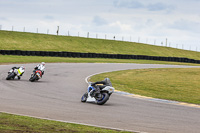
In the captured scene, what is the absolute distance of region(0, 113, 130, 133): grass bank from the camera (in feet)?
26.3

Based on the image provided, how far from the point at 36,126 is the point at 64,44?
61946 millimetres

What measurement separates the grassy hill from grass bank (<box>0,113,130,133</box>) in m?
48.1

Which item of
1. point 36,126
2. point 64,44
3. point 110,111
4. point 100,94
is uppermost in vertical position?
point 64,44

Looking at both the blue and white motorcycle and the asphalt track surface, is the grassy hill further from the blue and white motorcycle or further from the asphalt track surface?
the blue and white motorcycle

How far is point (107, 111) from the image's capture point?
11.9 m

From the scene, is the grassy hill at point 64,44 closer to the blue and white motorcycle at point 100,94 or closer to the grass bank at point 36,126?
the blue and white motorcycle at point 100,94

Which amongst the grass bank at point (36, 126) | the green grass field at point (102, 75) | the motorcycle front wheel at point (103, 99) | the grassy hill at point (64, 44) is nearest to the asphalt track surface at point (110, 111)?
the motorcycle front wheel at point (103, 99)

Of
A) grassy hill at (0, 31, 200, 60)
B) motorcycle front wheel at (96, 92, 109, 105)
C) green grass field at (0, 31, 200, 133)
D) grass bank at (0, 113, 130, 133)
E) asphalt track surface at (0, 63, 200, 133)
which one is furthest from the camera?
grassy hill at (0, 31, 200, 60)

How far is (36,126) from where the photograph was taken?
27.9 ft

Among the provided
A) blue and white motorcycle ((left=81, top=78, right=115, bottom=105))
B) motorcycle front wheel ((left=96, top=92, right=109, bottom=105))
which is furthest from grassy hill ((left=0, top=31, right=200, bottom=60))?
motorcycle front wheel ((left=96, top=92, right=109, bottom=105))

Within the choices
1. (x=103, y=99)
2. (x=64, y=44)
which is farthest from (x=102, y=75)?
(x=64, y=44)

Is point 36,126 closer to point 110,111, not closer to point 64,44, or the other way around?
point 110,111

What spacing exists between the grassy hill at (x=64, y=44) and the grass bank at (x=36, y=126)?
4807 centimetres

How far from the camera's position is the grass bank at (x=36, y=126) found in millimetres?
8016
